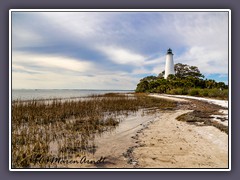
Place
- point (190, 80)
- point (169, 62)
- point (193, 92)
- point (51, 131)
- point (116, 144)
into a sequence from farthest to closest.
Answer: point (193, 92) < point (190, 80) < point (51, 131) < point (169, 62) < point (116, 144)

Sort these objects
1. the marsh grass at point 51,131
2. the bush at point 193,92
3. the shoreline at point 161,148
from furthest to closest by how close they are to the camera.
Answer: the bush at point 193,92 < the marsh grass at point 51,131 < the shoreline at point 161,148

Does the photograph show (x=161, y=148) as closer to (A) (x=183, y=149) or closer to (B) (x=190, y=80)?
(A) (x=183, y=149)

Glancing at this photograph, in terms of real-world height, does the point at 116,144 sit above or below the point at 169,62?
below

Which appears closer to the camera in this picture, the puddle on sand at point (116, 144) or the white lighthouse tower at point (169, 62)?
the puddle on sand at point (116, 144)

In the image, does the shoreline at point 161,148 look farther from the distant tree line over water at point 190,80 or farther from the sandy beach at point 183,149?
the distant tree line over water at point 190,80

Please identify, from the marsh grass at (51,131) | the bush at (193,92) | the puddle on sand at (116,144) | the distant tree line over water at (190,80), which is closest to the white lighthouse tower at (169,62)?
the distant tree line over water at (190,80)

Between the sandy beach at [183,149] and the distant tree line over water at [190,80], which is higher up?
the distant tree line over water at [190,80]

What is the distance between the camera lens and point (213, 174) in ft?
8.78

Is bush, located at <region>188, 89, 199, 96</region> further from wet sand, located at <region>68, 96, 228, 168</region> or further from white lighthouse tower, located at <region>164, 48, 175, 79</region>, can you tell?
white lighthouse tower, located at <region>164, 48, 175, 79</region>

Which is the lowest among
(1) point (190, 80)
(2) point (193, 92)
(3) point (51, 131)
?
(3) point (51, 131)

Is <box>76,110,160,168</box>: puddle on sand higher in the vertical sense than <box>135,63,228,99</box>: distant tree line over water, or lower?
lower

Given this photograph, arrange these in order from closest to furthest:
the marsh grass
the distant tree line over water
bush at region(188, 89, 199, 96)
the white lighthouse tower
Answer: the marsh grass → the white lighthouse tower → the distant tree line over water → bush at region(188, 89, 199, 96)

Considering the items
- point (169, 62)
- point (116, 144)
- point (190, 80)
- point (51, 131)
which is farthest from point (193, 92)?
point (51, 131)

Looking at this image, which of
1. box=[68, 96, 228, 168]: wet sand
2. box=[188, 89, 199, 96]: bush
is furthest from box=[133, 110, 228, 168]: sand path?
box=[188, 89, 199, 96]: bush
